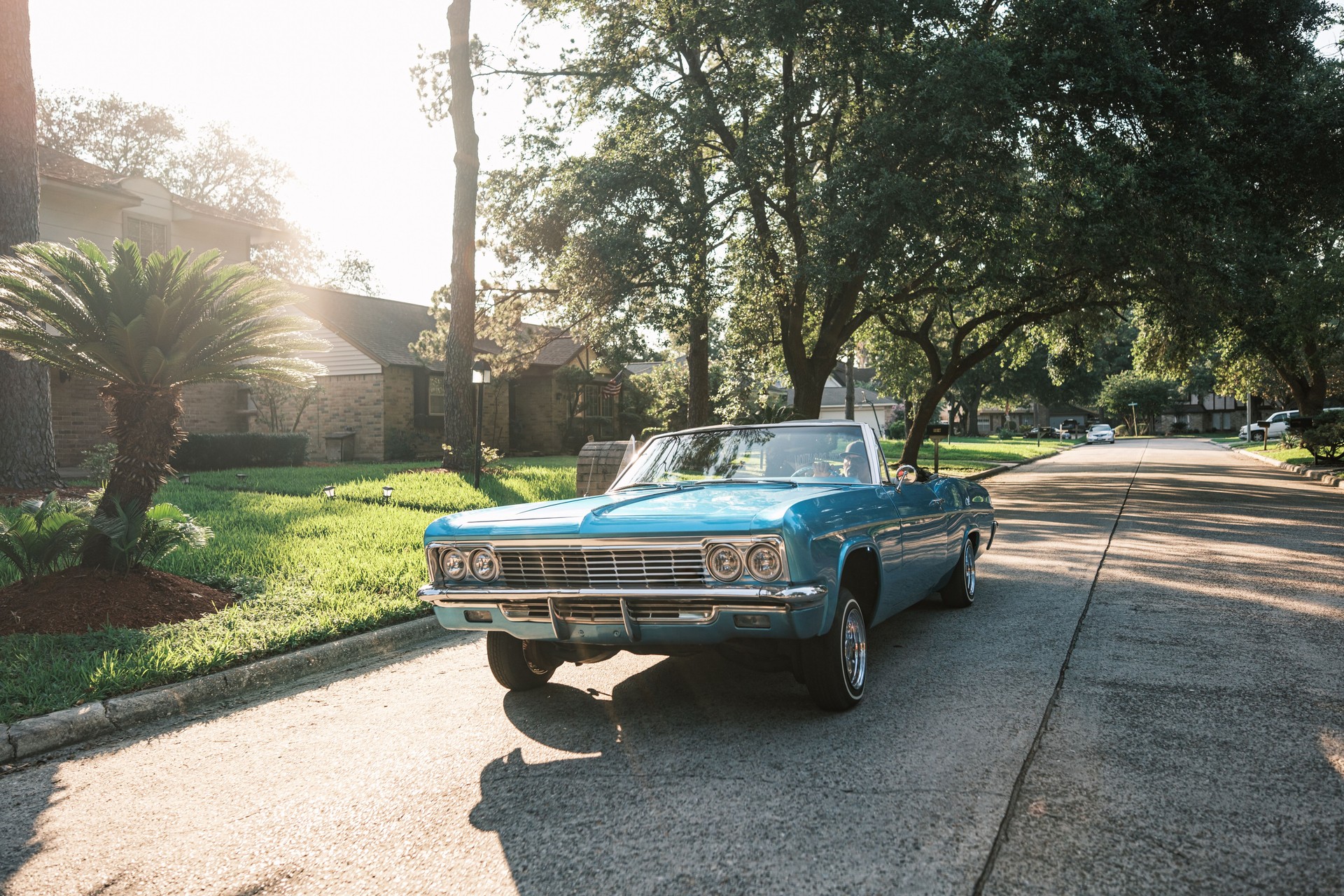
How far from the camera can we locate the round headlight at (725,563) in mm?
4172

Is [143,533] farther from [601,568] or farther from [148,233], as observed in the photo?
[148,233]

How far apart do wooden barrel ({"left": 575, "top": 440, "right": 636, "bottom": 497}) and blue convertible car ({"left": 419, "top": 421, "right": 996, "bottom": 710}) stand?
316 inches

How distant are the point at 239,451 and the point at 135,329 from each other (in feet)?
52.1

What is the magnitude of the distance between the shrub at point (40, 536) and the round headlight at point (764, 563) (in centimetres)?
548

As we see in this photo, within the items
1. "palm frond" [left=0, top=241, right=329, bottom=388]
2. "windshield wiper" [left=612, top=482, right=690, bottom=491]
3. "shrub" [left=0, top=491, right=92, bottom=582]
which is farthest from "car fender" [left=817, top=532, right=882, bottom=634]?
"shrub" [left=0, top=491, right=92, bottom=582]

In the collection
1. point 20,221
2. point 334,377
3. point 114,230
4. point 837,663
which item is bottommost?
point 837,663

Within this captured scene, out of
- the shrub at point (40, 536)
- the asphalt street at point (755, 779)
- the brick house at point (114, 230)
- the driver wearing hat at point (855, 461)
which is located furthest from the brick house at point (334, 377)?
the asphalt street at point (755, 779)

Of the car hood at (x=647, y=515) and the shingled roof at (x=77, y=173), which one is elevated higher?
the shingled roof at (x=77, y=173)

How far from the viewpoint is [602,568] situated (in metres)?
4.39

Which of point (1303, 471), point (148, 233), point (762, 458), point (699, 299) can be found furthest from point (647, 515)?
point (1303, 471)

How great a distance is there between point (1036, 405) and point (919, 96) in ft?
326

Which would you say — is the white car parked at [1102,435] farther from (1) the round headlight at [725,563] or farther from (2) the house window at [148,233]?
(1) the round headlight at [725,563]

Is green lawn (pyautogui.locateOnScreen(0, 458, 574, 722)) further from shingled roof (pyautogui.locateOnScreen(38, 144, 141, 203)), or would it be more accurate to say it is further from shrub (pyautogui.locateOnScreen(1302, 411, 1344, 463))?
shrub (pyautogui.locateOnScreen(1302, 411, 1344, 463))

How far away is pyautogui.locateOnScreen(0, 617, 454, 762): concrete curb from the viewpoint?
4738 mm
